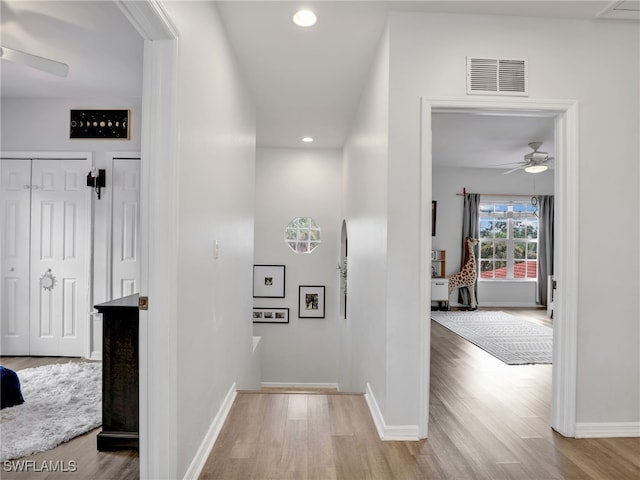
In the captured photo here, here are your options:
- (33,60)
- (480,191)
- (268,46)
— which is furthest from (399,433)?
(480,191)

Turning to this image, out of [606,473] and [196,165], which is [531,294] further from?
[196,165]

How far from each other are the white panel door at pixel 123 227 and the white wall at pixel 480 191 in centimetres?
557

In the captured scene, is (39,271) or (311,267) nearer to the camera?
(39,271)

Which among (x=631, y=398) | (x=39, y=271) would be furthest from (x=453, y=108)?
(x=39, y=271)

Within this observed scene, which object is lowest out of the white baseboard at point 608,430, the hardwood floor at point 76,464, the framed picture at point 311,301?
the hardwood floor at point 76,464

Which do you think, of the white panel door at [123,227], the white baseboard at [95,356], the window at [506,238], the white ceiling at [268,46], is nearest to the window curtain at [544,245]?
the window at [506,238]

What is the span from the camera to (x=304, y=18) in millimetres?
2377

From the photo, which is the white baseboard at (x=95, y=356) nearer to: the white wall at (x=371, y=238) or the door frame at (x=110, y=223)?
the door frame at (x=110, y=223)

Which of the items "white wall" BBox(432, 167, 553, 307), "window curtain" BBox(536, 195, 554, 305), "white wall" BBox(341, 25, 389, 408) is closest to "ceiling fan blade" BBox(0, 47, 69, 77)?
"white wall" BBox(341, 25, 389, 408)

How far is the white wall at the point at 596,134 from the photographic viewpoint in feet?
7.61

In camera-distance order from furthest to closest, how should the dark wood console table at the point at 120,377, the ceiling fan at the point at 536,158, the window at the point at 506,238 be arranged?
the window at the point at 506,238, the ceiling fan at the point at 536,158, the dark wood console table at the point at 120,377

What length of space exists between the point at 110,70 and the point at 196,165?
219cm

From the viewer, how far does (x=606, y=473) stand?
77.8 inches

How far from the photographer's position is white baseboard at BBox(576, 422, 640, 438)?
2.37 metres
